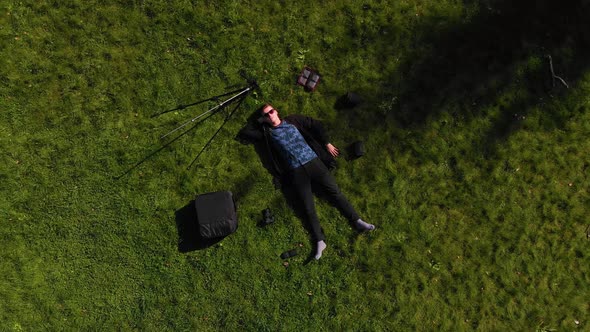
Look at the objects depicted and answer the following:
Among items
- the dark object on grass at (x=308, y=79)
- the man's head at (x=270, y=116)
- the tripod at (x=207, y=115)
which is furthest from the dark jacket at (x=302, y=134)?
the dark object on grass at (x=308, y=79)

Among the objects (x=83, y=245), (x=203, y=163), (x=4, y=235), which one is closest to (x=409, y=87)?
(x=203, y=163)

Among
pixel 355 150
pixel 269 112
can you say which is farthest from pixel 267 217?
pixel 355 150

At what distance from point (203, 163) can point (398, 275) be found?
4611 millimetres

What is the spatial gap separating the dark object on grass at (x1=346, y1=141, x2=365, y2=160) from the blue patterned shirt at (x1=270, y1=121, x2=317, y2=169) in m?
0.90

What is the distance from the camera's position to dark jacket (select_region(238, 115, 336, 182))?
7.24 m

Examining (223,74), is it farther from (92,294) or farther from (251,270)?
(92,294)

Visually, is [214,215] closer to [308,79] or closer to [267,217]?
[267,217]

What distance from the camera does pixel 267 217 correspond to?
734 centimetres

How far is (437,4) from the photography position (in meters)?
7.62

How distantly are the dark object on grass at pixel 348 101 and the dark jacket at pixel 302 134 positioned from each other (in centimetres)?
73

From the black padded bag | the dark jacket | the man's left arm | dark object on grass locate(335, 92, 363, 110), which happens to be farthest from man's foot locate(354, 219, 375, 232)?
the black padded bag

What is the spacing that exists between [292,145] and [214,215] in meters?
2.00

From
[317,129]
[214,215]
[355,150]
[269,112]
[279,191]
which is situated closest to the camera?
[214,215]

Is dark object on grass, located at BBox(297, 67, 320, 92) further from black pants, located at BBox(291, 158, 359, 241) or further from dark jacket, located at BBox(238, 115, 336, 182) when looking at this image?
black pants, located at BBox(291, 158, 359, 241)
